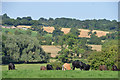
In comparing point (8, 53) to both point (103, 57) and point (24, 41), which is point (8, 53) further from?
point (103, 57)

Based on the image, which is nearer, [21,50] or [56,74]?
[56,74]

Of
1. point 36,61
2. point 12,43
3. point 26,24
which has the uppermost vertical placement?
point 26,24

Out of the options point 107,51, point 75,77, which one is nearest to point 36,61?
point 107,51

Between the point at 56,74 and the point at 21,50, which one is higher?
the point at 21,50

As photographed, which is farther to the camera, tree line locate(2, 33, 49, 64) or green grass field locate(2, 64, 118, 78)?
tree line locate(2, 33, 49, 64)

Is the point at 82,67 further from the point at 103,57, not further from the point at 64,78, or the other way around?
the point at 103,57

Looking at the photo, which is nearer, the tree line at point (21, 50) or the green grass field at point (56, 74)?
the green grass field at point (56, 74)

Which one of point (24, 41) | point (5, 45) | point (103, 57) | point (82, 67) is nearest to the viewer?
point (82, 67)

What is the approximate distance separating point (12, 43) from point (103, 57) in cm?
4167

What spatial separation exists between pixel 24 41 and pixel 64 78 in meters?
70.2

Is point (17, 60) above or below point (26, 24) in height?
below

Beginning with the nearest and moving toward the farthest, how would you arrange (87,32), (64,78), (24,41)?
1. (64,78)
2. (24,41)
3. (87,32)

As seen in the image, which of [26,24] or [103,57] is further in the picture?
[26,24]

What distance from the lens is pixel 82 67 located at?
2616 cm
